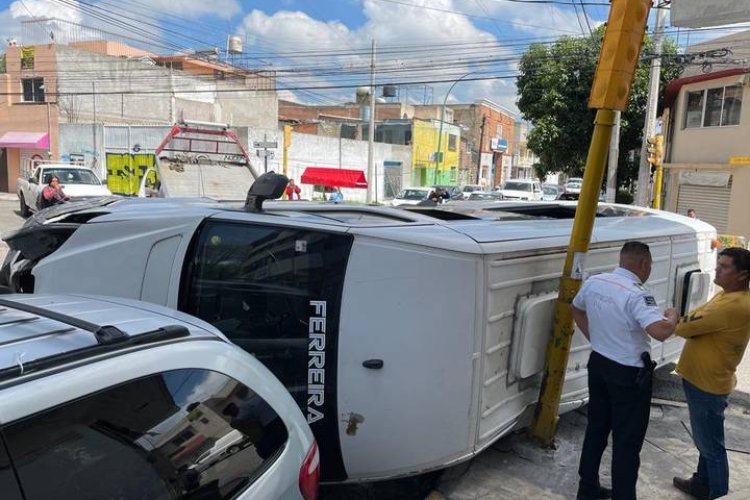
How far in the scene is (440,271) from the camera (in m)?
2.90

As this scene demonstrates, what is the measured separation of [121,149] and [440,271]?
30.1 meters

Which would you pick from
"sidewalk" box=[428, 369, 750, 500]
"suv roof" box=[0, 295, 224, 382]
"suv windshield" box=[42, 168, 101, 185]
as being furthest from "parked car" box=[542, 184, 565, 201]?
"suv roof" box=[0, 295, 224, 382]

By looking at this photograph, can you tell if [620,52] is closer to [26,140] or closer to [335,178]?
[335,178]

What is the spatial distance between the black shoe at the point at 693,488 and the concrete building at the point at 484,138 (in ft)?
189

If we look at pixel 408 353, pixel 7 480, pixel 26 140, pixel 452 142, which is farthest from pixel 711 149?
pixel 452 142

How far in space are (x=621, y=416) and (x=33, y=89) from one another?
114 ft

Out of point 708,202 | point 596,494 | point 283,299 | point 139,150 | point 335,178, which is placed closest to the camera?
point 283,299

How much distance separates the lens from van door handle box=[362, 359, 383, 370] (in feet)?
9.56

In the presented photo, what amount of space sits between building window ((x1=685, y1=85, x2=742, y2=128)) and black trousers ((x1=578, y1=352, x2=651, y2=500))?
19.3 meters

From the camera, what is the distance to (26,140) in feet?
98.2

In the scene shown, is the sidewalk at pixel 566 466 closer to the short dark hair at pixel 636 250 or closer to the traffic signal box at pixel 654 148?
the short dark hair at pixel 636 250

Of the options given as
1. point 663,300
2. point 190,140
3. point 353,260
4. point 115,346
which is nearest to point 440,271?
point 353,260

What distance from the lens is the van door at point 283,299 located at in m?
3.03

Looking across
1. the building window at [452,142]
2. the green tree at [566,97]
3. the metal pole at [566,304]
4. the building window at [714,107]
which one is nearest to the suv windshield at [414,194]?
the green tree at [566,97]
